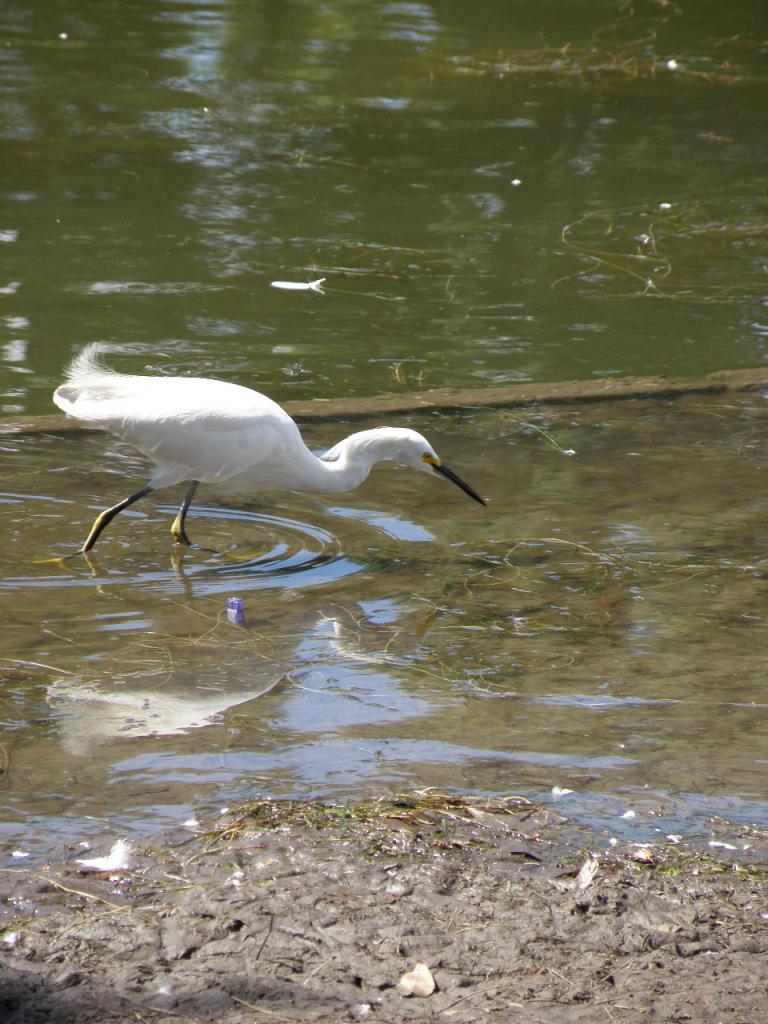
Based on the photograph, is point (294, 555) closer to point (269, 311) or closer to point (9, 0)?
point (269, 311)

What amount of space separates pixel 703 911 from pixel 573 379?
18.3 feet

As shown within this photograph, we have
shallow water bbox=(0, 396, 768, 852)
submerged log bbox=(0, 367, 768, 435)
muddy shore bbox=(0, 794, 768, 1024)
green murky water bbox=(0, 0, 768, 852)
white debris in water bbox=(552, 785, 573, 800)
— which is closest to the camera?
muddy shore bbox=(0, 794, 768, 1024)

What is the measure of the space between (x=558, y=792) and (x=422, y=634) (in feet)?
4.96

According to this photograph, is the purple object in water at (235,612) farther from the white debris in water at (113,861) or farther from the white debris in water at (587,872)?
the white debris in water at (587,872)

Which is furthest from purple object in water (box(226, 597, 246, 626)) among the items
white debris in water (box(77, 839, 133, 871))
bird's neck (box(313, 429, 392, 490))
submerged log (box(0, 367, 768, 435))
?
submerged log (box(0, 367, 768, 435))

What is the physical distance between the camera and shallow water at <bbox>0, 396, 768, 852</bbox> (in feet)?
14.2

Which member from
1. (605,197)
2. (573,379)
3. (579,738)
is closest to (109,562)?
(579,738)

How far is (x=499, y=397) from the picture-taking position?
8.27 meters

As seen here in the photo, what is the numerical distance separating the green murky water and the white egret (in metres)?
0.26

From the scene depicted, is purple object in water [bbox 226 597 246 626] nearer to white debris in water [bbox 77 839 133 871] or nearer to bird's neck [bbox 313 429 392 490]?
bird's neck [bbox 313 429 392 490]

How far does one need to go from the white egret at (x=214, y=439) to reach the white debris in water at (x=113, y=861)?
281 cm

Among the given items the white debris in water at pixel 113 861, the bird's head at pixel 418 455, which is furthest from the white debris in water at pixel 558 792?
the bird's head at pixel 418 455

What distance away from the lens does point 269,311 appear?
976 centimetres

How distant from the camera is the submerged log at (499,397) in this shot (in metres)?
7.92
